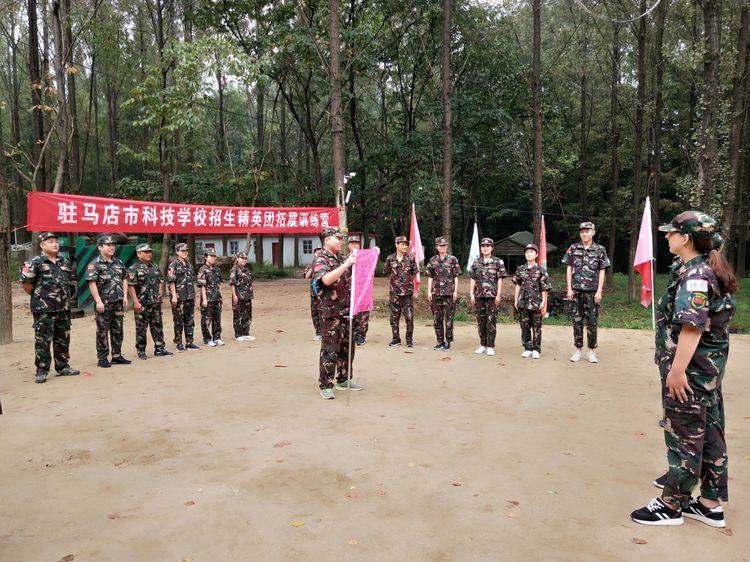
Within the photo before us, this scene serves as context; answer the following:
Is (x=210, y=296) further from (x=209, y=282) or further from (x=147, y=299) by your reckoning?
(x=147, y=299)

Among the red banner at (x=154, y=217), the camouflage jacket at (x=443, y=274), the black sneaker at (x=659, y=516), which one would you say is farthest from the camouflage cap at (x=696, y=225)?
the red banner at (x=154, y=217)

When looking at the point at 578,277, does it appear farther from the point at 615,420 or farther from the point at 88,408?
the point at 88,408

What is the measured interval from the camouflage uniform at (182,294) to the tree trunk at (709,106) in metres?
9.90

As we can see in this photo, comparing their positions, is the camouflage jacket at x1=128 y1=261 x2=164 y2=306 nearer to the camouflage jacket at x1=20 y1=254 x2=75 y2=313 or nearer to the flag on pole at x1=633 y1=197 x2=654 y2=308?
the camouflage jacket at x1=20 y1=254 x2=75 y2=313

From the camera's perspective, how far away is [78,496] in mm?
3344

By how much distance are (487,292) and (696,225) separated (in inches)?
208

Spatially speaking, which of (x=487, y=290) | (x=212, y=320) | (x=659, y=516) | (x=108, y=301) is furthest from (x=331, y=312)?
(x=212, y=320)

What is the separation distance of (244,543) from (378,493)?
3.05 ft

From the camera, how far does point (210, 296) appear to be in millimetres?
8977

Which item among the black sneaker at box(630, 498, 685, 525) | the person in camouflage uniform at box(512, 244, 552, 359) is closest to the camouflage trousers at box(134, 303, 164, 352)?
the person in camouflage uniform at box(512, 244, 552, 359)

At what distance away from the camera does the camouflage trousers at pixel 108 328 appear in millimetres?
7312

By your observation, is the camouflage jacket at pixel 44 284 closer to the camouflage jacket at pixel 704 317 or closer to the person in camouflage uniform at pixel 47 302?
the person in camouflage uniform at pixel 47 302

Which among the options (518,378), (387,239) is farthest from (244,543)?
(387,239)

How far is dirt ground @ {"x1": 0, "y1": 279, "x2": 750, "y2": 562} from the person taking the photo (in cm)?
280
